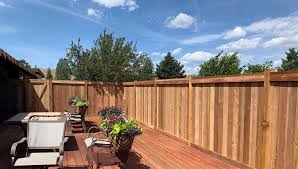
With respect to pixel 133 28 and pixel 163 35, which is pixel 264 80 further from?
pixel 163 35

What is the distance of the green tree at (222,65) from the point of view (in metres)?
19.2

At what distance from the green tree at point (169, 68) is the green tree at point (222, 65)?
45.5 ft

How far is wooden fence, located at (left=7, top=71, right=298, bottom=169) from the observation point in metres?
3.71

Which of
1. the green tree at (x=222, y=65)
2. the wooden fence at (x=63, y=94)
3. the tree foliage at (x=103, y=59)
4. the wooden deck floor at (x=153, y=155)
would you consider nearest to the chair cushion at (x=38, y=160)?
the wooden deck floor at (x=153, y=155)

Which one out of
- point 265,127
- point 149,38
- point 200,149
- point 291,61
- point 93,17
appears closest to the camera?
point 265,127

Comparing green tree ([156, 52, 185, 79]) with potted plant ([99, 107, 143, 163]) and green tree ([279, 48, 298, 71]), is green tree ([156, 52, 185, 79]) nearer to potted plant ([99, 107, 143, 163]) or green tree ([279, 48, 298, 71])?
green tree ([279, 48, 298, 71])

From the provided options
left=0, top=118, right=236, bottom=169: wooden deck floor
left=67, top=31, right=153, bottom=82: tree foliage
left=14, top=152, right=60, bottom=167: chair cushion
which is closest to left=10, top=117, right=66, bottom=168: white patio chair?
left=14, top=152, right=60, bottom=167: chair cushion

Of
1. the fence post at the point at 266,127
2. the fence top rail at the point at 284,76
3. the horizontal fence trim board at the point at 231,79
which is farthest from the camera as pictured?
the horizontal fence trim board at the point at 231,79

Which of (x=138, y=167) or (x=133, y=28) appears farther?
(x=133, y=28)

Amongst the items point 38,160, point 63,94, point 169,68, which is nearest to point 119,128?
point 38,160

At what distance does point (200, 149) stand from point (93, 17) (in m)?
12.0

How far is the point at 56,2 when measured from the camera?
11492 millimetres

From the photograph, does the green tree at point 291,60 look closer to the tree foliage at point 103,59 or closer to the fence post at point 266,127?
the tree foliage at point 103,59

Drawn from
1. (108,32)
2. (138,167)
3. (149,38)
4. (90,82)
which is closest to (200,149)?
(138,167)
